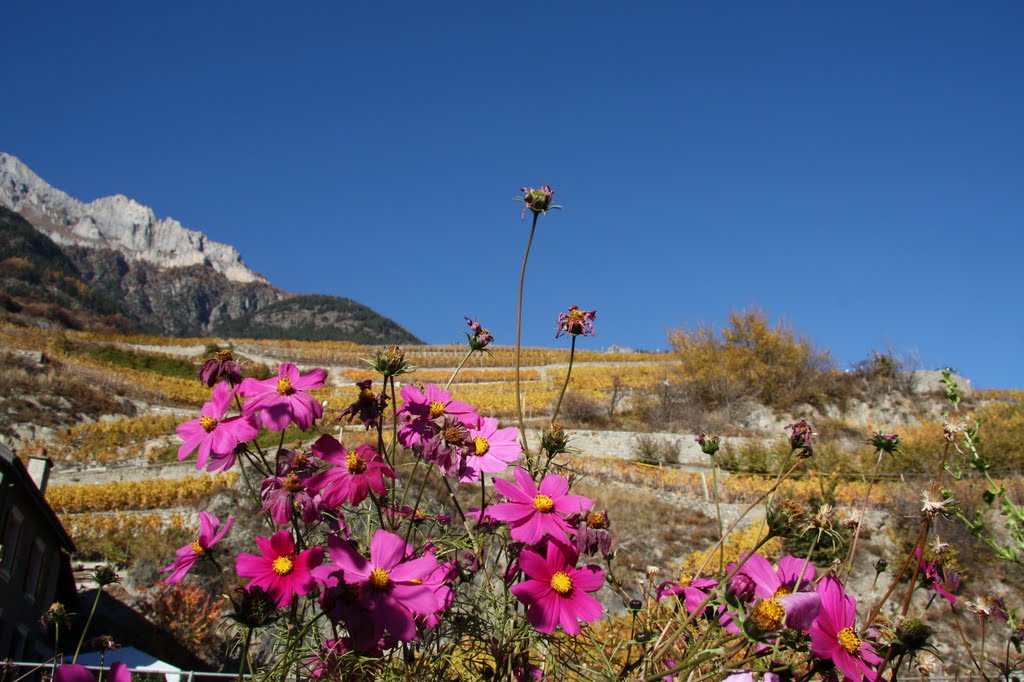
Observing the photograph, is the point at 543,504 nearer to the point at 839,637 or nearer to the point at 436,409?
the point at 436,409

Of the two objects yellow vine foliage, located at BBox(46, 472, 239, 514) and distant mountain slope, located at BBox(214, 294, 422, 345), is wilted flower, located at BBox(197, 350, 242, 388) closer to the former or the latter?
yellow vine foliage, located at BBox(46, 472, 239, 514)

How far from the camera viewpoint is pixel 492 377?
34.2 meters

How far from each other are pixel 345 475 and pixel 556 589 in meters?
0.32

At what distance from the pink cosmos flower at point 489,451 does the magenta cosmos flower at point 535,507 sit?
2.9 inches

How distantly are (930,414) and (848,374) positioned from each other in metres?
3.06

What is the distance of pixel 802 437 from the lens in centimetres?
130

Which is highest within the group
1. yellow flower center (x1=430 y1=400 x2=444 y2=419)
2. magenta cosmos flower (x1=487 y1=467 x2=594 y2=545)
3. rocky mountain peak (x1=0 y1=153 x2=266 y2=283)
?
rocky mountain peak (x1=0 y1=153 x2=266 y2=283)

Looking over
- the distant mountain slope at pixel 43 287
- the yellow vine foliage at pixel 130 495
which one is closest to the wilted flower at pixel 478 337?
the yellow vine foliage at pixel 130 495

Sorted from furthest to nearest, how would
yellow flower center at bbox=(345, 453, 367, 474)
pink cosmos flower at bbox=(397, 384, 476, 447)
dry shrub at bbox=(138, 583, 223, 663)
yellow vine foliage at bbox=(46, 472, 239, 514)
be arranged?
yellow vine foliage at bbox=(46, 472, 239, 514) < dry shrub at bbox=(138, 583, 223, 663) < pink cosmos flower at bbox=(397, 384, 476, 447) < yellow flower center at bbox=(345, 453, 367, 474)

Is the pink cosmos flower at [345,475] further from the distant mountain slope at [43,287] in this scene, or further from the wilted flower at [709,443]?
the distant mountain slope at [43,287]

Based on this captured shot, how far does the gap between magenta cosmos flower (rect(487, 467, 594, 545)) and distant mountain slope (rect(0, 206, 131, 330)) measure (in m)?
54.6

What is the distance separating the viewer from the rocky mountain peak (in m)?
156

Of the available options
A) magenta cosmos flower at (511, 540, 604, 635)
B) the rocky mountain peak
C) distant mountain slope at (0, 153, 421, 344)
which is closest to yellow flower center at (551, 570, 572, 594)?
magenta cosmos flower at (511, 540, 604, 635)

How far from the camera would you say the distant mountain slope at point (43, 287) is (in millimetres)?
50594
